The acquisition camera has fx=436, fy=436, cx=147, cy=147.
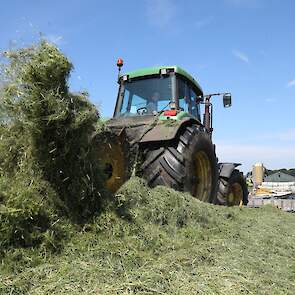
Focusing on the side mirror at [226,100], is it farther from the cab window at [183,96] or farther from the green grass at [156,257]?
the green grass at [156,257]

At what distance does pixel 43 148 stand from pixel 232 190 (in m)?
6.03

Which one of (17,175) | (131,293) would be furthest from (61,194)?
(131,293)

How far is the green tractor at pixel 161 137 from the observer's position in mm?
5176

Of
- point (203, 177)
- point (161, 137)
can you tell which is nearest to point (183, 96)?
point (203, 177)

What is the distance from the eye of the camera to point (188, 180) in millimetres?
5430

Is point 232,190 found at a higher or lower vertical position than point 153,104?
lower

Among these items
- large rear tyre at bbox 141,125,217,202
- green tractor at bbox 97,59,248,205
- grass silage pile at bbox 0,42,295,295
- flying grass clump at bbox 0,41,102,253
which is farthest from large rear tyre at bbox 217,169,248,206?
flying grass clump at bbox 0,41,102,253

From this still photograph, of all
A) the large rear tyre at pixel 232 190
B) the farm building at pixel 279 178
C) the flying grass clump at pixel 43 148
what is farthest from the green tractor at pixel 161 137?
the farm building at pixel 279 178

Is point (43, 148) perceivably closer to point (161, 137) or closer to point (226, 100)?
point (161, 137)

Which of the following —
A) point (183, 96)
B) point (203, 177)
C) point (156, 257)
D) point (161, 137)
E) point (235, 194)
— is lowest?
point (156, 257)

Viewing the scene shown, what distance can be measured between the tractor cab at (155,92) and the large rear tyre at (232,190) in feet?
5.59

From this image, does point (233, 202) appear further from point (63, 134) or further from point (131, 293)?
point (131, 293)

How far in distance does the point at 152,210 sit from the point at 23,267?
4.63ft

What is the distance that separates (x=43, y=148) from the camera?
136 inches
